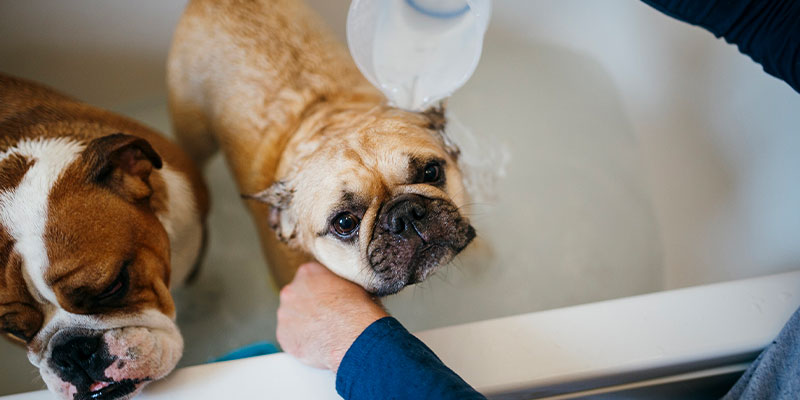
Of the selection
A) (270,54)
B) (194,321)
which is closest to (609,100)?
(270,54)

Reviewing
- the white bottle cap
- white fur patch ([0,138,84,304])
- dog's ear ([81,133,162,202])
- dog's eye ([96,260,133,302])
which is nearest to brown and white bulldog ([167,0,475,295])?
the white bottle cap

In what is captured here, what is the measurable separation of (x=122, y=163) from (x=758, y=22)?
6.67 feet

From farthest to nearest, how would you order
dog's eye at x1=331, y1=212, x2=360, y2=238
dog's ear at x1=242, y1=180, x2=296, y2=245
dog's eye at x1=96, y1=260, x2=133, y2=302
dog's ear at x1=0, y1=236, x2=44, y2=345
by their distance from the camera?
dog's ear at x1=242, y1=180, x2=296, y2=245 < dog's eye at x1=331, y1=212, x2=360, y2=238 < dog's eye at x1=96, y1=260, x2=133, y2=302 < dog's ear at x1=0, y1=236, x2=44, y2=345

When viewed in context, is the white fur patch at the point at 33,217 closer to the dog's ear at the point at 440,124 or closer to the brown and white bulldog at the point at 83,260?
the brown and white bulldog at the point at 83,260

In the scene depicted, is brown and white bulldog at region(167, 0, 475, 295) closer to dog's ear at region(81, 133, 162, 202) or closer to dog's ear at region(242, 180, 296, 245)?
dog's ear at region(242, 180, 296, 245)

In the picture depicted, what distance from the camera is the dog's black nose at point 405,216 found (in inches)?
63.4

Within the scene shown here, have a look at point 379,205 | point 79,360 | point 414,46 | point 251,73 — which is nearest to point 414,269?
point 379,205

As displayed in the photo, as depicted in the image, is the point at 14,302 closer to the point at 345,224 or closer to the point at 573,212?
the point at 345,224

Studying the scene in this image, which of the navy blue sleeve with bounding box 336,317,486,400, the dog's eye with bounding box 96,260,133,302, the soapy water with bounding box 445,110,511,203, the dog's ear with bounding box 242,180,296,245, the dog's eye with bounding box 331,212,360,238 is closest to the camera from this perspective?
the navy blue sleeve with bounding box 336,317,486,400

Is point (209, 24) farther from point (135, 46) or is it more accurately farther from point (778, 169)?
point (778, 169)

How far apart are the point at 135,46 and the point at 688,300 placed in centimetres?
298

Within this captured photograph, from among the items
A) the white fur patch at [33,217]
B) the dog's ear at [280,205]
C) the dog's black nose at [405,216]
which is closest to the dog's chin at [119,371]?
the white fur patch at [33,217]

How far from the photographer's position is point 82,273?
59.2 inches

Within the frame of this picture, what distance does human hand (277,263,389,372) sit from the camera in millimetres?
1399
